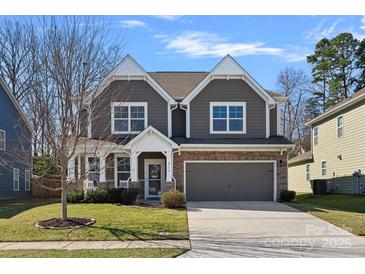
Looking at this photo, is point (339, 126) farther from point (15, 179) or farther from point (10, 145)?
point (15, 179)

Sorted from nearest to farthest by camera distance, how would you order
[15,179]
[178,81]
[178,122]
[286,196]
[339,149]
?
[286,196] → [178,122] → [178,81] → [339,149] → [15,179]

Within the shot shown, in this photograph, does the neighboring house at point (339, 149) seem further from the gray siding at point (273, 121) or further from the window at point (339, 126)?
the gray siding at point (273, 121)

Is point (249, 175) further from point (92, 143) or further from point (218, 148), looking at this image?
point (92, 143)

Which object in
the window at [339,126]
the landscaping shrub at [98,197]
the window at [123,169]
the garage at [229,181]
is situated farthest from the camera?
the window at [339,126]

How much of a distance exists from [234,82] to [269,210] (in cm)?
814

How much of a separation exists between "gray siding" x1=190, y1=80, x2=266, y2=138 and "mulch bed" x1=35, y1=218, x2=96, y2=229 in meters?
10.3

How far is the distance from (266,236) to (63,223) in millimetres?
6197

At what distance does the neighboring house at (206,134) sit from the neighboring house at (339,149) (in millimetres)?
4722

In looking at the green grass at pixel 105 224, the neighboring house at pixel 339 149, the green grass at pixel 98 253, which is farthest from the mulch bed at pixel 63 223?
the neighboring house at pixel 339 149

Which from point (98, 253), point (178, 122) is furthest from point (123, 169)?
point (98, 253)

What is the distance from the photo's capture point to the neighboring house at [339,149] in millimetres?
23969

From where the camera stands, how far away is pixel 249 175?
22.7m

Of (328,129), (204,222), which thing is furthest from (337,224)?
(328,129)

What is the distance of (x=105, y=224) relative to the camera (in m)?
13.4
